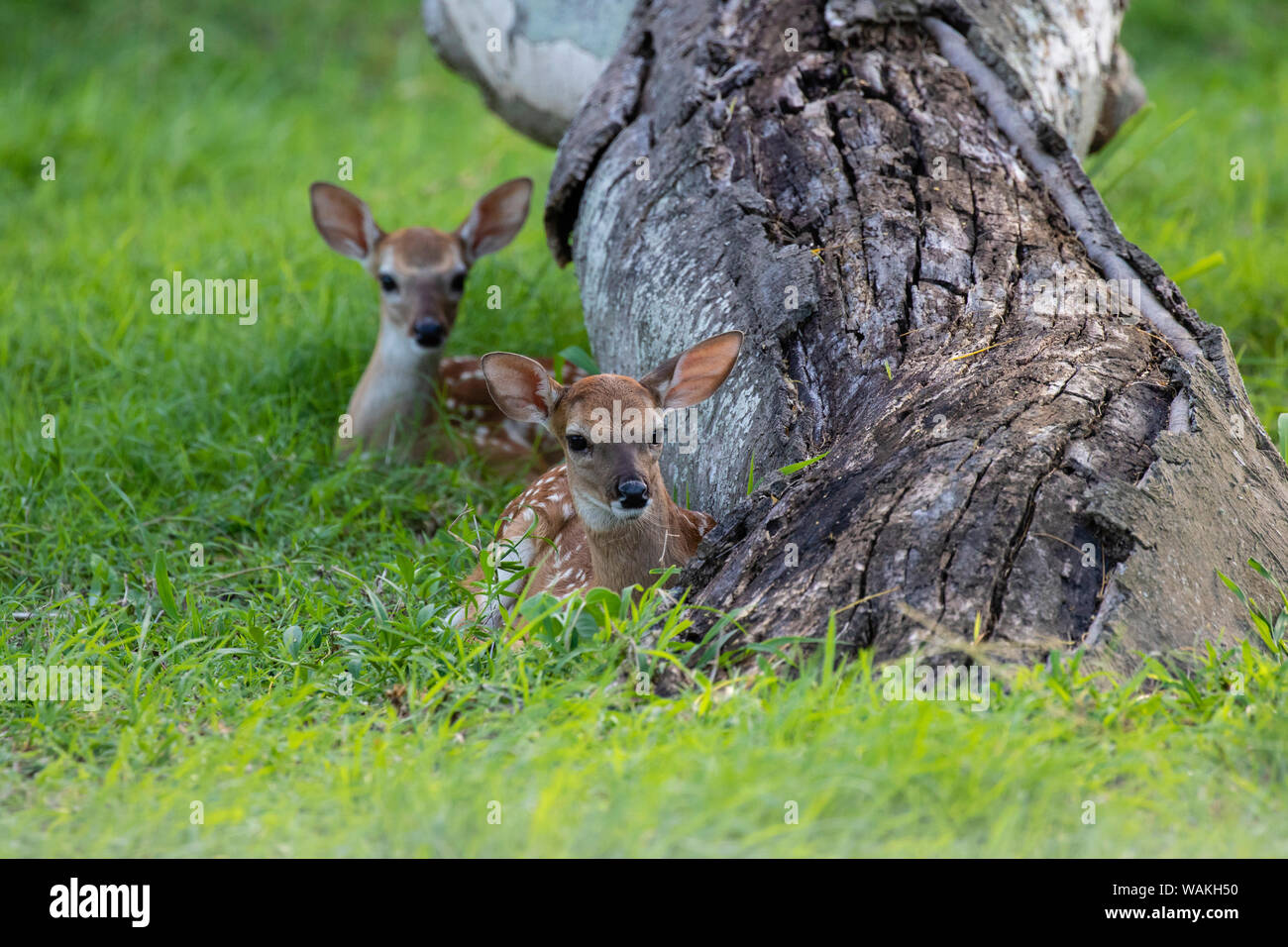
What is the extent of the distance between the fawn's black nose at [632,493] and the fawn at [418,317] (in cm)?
188

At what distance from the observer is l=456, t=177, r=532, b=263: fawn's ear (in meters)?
5.87

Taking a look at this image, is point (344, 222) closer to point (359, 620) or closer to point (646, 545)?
point (646, 545)

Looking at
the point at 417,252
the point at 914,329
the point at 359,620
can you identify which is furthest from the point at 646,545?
the point at 417,252

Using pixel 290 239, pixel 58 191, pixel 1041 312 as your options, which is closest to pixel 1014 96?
pixel 1041 312

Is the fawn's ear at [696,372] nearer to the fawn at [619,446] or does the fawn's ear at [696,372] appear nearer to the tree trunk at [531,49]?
the fawn at [619,446]

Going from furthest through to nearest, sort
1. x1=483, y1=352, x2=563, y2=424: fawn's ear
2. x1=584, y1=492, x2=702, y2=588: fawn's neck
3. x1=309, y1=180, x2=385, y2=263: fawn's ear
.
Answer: x1=309, y1=180, x2=385, y2=263: fawn's ear → x1=483, y1=352, x2=563, y2=424: fawn's ear → x1=584, y1=492, x2=702, y2=588: fawn's neck

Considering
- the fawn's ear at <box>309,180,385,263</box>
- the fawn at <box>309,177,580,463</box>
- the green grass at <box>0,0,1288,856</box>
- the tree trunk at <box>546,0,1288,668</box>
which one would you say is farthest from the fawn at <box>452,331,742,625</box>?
the fawn's ear at <box>309,180,385,263</box>

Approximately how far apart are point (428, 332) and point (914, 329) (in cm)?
261

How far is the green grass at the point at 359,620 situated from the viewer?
2355 mm

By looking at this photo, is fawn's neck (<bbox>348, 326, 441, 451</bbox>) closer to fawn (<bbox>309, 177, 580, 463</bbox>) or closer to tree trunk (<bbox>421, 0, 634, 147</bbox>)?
fawn (<bbox>309, 177, 580, 463</bbox>)

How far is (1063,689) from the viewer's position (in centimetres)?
259

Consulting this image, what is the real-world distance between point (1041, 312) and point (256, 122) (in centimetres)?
666

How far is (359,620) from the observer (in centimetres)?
344

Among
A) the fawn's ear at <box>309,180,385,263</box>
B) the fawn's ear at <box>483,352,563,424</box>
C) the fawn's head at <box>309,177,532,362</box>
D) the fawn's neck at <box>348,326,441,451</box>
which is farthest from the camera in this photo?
the fawn's ear at <box>309,180,385,263</box>
